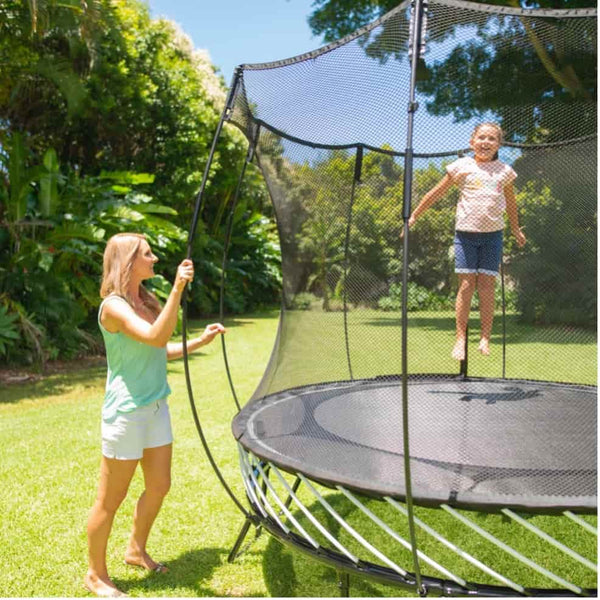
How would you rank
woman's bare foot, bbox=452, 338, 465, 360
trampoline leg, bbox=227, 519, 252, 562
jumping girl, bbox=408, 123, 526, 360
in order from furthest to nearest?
1. woman's bare foot, bbox=452, 338, 465, 360
2. jumping girl, bbox=408, 123, 526, 360
3. trampoline leg, bbox=227, 519, 252, 562

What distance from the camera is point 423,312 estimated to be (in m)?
2.79

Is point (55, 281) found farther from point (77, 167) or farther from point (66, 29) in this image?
point (77, 167)

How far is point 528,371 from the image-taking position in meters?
3.40

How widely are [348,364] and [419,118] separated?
4.25 feet

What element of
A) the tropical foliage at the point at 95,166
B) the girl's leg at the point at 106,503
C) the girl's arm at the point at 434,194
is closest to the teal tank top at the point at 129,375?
the girl's leg at the point at 106,503

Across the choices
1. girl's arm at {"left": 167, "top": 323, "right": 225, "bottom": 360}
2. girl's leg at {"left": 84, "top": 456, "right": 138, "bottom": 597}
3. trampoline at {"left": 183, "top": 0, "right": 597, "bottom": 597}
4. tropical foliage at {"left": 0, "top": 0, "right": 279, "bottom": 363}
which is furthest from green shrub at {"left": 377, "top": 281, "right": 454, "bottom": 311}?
tropical foliage at {"left": 0, "top": 0, "right": 279, "bottom": 363}

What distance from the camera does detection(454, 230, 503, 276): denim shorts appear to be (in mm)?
2645

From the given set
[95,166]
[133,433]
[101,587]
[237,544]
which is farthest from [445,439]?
[95,166]

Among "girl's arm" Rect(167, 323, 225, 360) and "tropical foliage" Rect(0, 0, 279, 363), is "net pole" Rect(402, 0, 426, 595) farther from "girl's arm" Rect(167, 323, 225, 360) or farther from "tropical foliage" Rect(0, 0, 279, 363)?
"tropical foliage" Rect(0, 0, 279, 363)

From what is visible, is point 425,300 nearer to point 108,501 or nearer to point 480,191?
point 480,191

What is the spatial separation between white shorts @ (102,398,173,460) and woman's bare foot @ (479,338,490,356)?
5.20 feet

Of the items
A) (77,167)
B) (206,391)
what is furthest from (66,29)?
(206,391)

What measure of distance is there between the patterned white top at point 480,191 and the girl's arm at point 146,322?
1.16 metres

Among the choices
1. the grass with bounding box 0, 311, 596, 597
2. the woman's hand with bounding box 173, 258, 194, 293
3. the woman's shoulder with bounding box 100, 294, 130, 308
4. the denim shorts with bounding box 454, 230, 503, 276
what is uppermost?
the denim shorts with bounding box 454, 230, 503, 276
